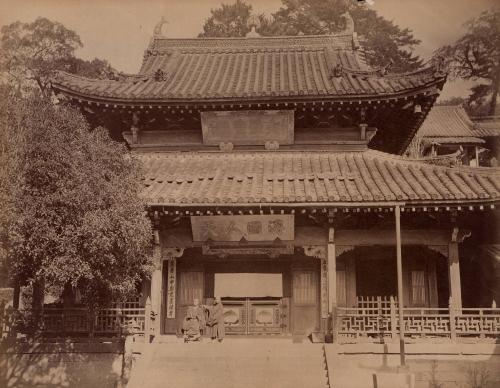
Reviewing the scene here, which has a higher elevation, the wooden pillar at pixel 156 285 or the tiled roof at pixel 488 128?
the tiled roof at pixel 488 128

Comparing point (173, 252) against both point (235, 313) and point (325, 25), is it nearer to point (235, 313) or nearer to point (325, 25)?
point (235, 313)

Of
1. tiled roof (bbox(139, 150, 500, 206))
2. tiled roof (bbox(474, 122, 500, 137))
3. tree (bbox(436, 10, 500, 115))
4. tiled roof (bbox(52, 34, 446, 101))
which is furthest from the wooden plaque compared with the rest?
tiled roof (bbox(474, 122, 500, 137))

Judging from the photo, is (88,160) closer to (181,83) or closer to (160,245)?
(160,245)

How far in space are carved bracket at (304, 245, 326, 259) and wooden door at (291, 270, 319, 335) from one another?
138cm

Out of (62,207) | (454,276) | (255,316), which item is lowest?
(255,316)

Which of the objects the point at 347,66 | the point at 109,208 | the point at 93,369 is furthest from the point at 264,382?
the point at 347,66

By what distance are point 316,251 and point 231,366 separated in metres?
3.90

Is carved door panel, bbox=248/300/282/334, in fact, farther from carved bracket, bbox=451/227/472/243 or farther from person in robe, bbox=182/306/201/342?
carved bracket, bbox=451/227/472/243

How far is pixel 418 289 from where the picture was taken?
1529 cm

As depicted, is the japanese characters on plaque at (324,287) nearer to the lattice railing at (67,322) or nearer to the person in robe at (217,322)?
the person in robe at (217,322)

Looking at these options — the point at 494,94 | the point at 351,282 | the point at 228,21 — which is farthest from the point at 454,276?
the point at 228,21

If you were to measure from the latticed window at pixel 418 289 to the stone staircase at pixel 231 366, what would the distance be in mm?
3960

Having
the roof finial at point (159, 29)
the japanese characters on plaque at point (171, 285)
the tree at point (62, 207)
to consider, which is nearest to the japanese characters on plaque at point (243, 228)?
the japanese characters on plaque at point (171, 285)

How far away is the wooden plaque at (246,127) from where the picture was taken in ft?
53.7
